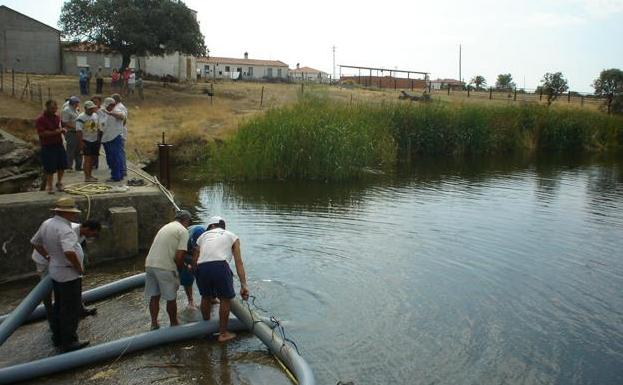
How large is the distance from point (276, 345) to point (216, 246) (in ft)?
5.42

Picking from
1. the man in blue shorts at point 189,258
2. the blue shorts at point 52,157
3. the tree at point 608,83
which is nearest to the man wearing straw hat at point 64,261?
the man in blue shorts at point 189,258

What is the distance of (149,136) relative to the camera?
28.8 metres

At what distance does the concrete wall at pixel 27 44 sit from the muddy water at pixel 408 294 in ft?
127

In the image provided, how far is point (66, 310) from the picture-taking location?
26.6 feet

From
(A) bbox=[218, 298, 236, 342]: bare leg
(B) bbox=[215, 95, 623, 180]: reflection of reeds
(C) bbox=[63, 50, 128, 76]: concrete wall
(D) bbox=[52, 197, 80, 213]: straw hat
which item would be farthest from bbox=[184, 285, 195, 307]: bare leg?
(C) bbox=[63, 50, 128, 76]: concrete wall

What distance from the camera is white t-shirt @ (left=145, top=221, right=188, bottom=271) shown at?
838 cm

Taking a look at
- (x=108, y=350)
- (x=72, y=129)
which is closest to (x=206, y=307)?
(x=108, y=350)

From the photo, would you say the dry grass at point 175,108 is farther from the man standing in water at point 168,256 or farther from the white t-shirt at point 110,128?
the man standing in water at point 168,256

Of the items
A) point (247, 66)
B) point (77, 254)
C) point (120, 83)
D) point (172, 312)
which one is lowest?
point (172, 312)

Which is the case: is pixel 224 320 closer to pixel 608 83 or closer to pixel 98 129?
pixel 98 129

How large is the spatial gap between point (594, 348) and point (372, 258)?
213 inches

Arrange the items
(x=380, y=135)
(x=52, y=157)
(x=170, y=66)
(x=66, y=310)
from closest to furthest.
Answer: (x=66, y=310), (x=52, y=157), (x=380, y=135), (x=170, y=66)

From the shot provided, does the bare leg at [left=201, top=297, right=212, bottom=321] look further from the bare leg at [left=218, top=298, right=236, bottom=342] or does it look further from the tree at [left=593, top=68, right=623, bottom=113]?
the tree at [left=593, top=68, right=623, bottom=113]

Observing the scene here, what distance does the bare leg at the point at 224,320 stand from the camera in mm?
8562
